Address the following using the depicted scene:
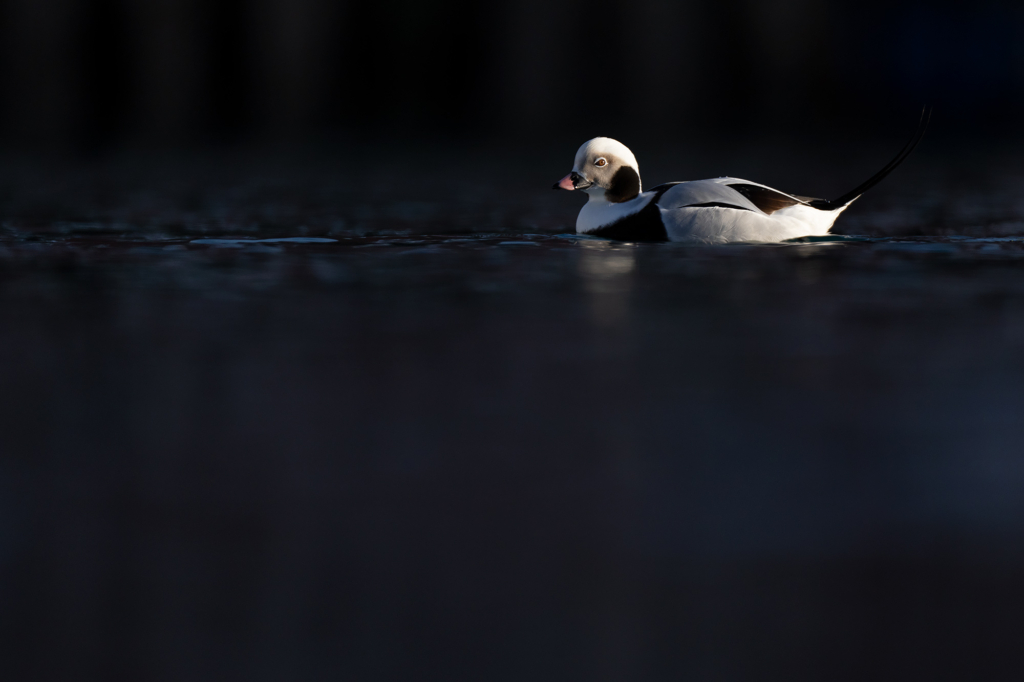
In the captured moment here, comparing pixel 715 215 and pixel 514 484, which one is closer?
pixel 514 484

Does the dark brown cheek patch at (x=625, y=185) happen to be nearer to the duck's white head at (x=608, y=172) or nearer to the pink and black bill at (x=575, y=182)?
the duck's white head at (x=608, y=172)

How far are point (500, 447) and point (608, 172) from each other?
579 centimetres

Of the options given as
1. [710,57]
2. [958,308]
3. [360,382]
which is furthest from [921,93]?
[360,382]

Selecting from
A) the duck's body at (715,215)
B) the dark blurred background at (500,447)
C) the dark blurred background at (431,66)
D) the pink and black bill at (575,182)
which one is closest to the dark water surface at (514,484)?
the dark blurred background at (500,447)

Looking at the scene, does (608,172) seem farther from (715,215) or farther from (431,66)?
(431,66)

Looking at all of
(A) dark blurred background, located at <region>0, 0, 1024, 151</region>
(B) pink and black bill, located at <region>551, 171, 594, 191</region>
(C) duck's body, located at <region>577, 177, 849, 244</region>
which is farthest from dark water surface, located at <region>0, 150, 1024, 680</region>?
(A) dark blurred background, located at <region>0, 0, 1024, 151</region>

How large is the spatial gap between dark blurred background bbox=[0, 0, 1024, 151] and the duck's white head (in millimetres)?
17844

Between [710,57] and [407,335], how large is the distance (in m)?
26.7

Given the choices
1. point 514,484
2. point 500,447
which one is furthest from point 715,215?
point 514,484

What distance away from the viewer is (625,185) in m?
9.79

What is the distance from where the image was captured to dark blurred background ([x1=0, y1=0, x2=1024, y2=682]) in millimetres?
2982

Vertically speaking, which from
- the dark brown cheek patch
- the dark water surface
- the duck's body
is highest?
the dark brown cheek patch

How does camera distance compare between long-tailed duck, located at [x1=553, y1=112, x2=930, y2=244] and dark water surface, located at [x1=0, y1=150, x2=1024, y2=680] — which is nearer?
dark water surface, located at [x1=0, y1=150, x2=1024, y2=680]

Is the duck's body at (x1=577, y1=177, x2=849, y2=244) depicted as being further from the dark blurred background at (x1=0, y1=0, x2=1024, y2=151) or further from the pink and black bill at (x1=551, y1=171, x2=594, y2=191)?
the dark blurred background at (x1=0, y1=0, x2=1024, y2=151)
